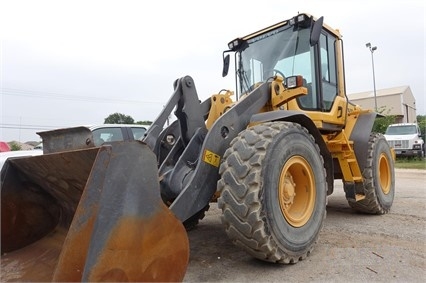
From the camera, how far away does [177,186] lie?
3.37 m

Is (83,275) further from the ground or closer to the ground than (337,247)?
further from the ground

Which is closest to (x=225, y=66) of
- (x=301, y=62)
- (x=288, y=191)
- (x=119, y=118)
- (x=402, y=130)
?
(x=301, y=62)

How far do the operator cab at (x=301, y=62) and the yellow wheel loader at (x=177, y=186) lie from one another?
2 centimetres

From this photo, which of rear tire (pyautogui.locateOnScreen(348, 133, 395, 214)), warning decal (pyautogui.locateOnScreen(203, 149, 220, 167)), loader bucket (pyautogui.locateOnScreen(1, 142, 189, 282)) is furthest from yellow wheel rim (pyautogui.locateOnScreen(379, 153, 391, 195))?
loader bucket (pyautogui.locateOnScreen(1, 142, 189, 282))

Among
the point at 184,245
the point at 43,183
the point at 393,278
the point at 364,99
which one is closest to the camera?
the point at 184,245

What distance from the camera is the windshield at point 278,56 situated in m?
4.79

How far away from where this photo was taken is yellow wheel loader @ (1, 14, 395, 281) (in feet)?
7.17

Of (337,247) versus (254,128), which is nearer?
(254,128)

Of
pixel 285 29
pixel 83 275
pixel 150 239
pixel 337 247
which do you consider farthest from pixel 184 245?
pixel 285 29

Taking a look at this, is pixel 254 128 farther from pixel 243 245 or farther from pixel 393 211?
pixel 393 211

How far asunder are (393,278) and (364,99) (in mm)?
→ 43231

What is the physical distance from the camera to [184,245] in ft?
8.11

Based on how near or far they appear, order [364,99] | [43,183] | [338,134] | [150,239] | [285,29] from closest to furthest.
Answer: [150,239]
[43,183]
[285,29]
[338,134]
[364,99]

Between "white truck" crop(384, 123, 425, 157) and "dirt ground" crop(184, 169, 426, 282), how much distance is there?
1462cm
